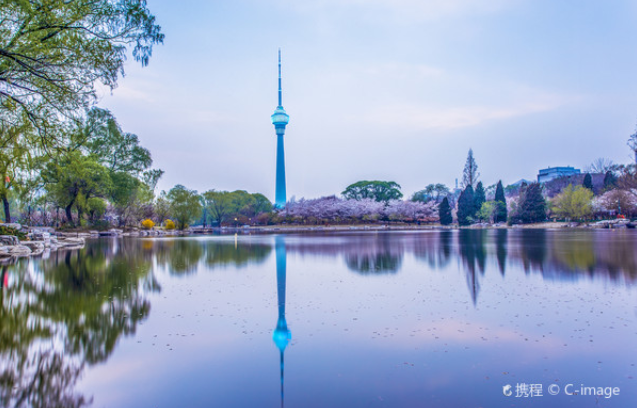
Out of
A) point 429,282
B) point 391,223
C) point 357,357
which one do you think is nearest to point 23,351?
point 357,357

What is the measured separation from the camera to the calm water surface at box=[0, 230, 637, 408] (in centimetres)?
449

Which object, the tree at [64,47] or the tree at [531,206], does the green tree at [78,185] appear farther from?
the tree at [531,206]

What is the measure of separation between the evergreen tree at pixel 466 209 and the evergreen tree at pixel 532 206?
858cm

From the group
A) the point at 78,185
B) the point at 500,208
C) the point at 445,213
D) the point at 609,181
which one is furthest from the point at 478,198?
the point at 78,185

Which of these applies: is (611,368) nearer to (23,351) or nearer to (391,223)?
(23,351)

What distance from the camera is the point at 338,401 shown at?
4234 mm

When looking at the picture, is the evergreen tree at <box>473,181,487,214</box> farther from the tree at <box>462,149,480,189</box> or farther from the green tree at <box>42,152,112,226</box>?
the green tree at <box>42,152,112,226</box>

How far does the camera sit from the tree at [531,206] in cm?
6600

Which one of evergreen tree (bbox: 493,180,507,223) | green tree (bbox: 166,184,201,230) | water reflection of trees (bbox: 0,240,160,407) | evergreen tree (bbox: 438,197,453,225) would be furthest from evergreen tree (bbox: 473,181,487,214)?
water reflection of trees (bbox: 0,240,160,407)

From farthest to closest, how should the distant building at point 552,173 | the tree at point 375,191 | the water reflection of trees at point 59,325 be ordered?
the distant building at point 552,173 → the tree at point 375,191 → the water reflection of trees at point 59,325

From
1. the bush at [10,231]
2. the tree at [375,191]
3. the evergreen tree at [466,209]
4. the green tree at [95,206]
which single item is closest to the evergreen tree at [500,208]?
the evergreen tree at [466,209]

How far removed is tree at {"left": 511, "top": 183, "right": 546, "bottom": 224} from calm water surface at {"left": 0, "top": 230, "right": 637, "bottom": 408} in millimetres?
59531

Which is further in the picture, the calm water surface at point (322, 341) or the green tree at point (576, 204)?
the green tree at point (576, 204)

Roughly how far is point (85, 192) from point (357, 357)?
1754 inches
